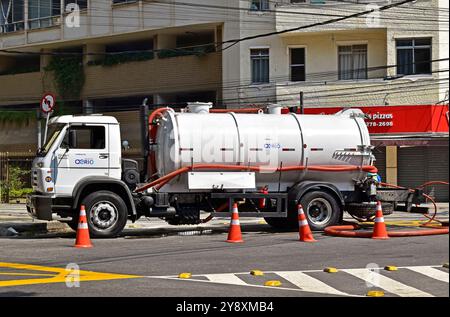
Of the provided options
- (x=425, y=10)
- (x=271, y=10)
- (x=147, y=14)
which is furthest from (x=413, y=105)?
(x=147, y=14)

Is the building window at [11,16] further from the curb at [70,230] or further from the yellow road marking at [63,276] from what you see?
the yellow road marking at [63,276]

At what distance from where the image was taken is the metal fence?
31.3 meters

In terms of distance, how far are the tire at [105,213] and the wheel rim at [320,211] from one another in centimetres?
442

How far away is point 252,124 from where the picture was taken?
16.9 metres

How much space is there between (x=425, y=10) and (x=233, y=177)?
1849 centimetres

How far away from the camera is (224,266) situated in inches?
452

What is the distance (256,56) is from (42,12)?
15.5 metres

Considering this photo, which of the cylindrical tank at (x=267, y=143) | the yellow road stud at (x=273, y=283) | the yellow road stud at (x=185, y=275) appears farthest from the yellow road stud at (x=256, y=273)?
the cylindrical tank at (x=267, y=143)

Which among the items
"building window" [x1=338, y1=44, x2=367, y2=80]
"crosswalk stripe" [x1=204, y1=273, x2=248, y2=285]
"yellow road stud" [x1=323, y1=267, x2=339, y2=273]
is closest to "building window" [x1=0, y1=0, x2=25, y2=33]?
"building window" [x1=338, y1=44, x2=367, y2=80]

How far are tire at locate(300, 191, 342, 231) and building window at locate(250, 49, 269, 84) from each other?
1709 cm

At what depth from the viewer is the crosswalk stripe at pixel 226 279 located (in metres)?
9.98

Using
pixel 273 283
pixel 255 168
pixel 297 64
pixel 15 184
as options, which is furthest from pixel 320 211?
pixel 15 184

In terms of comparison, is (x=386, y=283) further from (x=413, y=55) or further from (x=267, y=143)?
(x=413, y=55)
